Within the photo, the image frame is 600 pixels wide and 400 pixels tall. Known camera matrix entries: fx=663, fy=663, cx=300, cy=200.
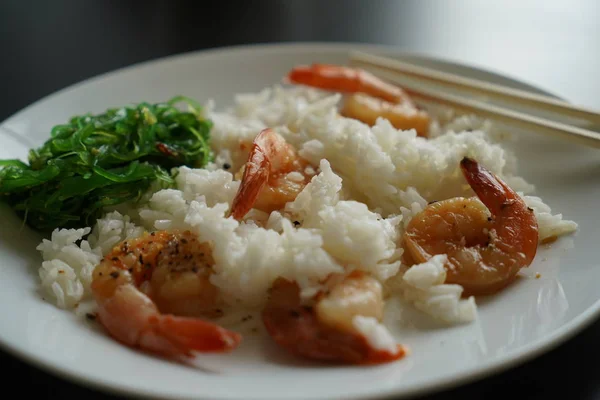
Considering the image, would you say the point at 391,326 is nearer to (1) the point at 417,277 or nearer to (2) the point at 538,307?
(1) the point at 417,277

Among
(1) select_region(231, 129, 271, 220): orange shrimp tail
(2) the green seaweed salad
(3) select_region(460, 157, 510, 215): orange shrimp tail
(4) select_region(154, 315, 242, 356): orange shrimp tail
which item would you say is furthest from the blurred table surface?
(4) select_region(154, 315, 242, 356): orange shrimp tail

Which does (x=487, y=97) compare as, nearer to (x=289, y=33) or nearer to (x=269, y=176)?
(x=269, y=176)

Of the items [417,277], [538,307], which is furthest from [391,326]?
[538,307]

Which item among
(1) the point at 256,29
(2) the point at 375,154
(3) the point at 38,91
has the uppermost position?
(2) the point at 375,154

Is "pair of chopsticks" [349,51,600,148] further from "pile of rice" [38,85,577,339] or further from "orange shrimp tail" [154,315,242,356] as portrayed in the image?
"orange shrimp tail" [154,315,242,356]

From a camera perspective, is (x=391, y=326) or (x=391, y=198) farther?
(x=391, y=198)

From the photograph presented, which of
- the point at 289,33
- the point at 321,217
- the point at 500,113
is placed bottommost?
the point at 289,33

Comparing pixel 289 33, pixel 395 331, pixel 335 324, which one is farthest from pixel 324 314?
pixel 289 33
